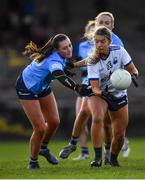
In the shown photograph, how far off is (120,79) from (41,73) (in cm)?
129

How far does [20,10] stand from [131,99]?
16.6ft

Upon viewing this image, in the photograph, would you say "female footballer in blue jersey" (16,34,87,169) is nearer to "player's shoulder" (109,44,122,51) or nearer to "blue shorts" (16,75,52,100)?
"blue shorts" (16,75,52,100)

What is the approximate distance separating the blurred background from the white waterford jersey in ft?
37.2

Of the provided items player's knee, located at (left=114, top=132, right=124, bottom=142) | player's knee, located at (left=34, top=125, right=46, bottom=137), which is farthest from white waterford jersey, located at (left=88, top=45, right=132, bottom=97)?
player's knee, located at (left=34, top=125, right=46, bottom=137)

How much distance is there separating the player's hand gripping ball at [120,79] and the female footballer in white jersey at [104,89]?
0.26 meters

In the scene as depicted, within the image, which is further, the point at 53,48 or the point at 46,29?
the point at 46,29

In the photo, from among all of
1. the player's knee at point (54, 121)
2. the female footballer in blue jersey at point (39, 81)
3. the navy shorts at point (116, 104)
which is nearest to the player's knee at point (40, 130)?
the female footballer in blue jersey at point (39, 81)

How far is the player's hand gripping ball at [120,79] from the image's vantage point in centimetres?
1360

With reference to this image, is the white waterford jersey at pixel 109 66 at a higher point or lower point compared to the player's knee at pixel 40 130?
higher

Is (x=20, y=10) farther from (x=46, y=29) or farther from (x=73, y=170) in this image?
(x=73, y=170)

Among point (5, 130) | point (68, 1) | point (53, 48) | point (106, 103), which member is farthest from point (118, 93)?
point (68, 1)

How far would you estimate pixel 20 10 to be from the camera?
29000 mm

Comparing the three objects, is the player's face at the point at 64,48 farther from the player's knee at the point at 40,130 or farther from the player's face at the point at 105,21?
the player's face at the point at 105,21

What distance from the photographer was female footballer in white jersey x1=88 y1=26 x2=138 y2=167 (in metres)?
13.8
